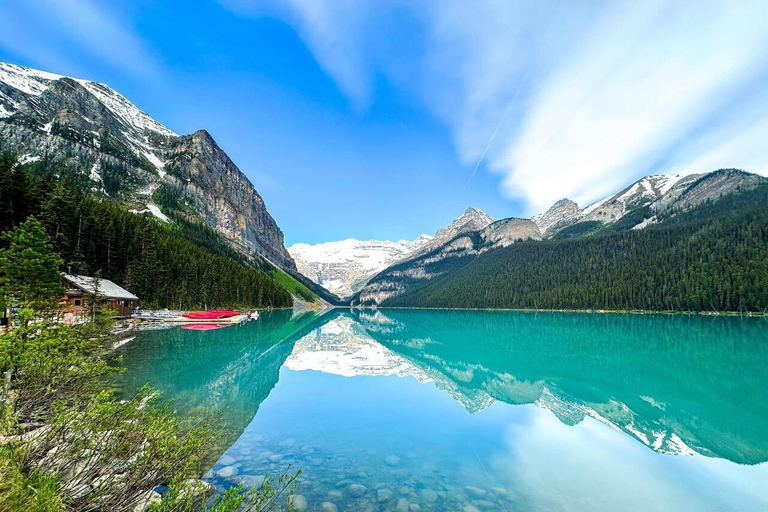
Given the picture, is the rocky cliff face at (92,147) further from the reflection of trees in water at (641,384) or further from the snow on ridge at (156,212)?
the reflection of trees in water at (641,384)

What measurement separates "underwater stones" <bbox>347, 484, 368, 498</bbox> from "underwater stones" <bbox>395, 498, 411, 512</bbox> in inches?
41.4

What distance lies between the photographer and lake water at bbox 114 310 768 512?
32.2 feet

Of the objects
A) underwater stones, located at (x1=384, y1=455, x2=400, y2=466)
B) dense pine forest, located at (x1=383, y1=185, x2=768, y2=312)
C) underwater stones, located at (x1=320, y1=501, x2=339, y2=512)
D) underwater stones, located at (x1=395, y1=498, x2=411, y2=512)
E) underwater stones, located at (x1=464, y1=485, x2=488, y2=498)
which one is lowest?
underwater stones, located at (x1=384, y1=455, x2=400, y2=466)

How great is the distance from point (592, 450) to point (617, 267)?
148877mm

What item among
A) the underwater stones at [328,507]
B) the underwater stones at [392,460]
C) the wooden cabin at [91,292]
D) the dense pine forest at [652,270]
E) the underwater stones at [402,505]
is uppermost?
the dense pine forest at [652,270]

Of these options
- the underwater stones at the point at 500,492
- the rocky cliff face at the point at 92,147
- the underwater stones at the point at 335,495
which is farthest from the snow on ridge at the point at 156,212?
the underwater stones at the point at 500,492

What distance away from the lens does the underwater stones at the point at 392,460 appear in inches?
451

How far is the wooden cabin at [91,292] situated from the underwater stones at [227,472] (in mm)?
29754

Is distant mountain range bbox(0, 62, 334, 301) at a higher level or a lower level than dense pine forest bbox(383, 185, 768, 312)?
higher

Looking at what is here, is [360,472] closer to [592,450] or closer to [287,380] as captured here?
[592,450]

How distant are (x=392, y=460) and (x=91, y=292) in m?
35.5

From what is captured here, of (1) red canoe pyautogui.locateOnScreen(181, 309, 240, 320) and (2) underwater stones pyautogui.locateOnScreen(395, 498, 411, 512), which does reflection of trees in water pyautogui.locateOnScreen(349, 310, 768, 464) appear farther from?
(1) red canoe pyautogui.locateOnScreen(181, 309, 240, 320)

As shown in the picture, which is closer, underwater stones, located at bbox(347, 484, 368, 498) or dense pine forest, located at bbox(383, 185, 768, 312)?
underwater stones, located at bbox(347, 484, 368, 498)

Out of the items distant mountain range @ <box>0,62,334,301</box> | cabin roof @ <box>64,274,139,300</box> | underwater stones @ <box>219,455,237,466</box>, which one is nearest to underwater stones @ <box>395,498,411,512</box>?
underwater stones @ <box>219,455,237,466</box>
